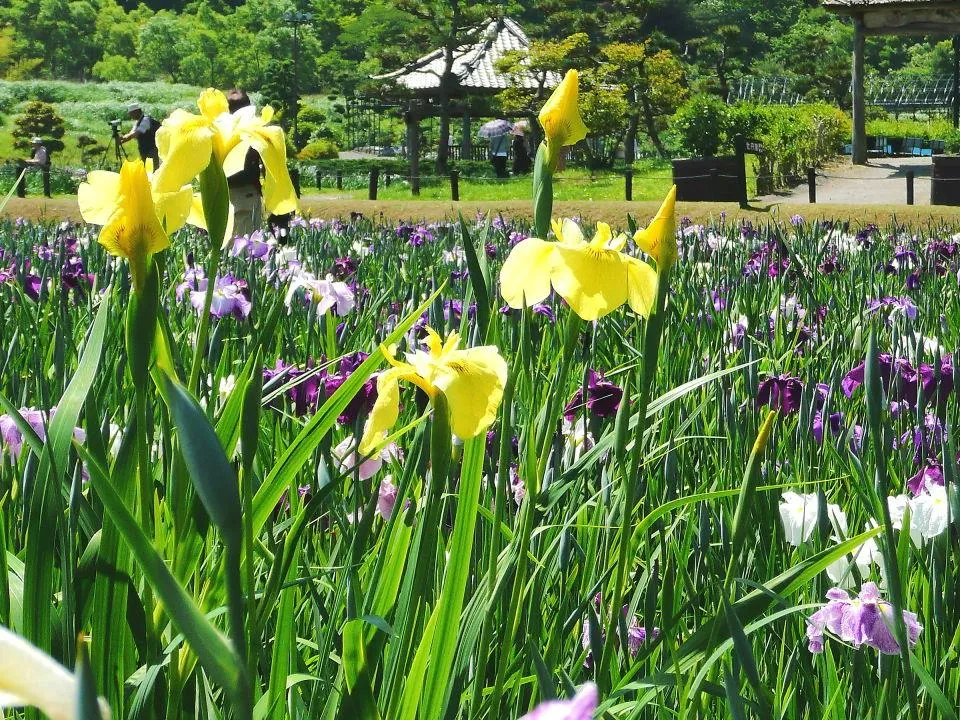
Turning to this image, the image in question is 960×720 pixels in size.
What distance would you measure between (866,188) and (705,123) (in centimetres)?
648

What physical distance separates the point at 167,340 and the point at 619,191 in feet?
64.3

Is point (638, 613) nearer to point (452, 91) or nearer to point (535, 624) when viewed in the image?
point (535, 624)

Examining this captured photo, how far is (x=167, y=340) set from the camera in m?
0.92

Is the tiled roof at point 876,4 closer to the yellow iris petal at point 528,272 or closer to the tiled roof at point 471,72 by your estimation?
the tiled roof at point 471,72

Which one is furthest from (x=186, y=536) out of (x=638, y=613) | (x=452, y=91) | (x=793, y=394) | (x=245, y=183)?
(x=452, y=91)

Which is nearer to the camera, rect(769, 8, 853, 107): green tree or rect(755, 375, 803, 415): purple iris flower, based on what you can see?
rect(755, 375, 803, 415): purple iris flower

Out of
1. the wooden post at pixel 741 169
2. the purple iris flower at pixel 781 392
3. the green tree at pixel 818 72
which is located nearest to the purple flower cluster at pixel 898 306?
the purple iris flower at pixel 781 392

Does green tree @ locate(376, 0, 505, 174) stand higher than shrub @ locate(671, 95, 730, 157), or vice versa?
green tree @ locate(376, 0, 505, 174)

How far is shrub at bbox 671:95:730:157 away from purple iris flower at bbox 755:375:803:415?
2144 centimetres

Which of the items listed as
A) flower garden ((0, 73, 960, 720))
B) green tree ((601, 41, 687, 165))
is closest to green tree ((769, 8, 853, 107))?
green tree ((601, 41, 687, 165))

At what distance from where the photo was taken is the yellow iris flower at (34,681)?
0.97 feet

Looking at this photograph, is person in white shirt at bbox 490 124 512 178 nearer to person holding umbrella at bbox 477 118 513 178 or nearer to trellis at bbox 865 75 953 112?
person holding umbrella at bbox 477 118 513 178

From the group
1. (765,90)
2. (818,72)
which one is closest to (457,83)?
(765,90)

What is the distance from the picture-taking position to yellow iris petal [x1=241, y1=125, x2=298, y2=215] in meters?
0.98
